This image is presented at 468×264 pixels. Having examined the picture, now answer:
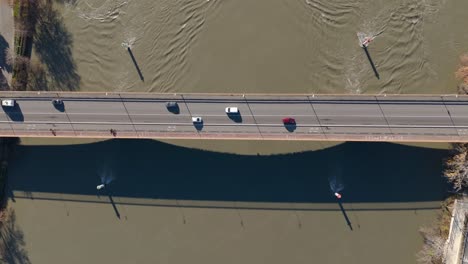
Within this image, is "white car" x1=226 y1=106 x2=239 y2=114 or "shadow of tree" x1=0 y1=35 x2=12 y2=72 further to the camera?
"shadow of tree" x1=0 y1=35 x2=12 y2=72

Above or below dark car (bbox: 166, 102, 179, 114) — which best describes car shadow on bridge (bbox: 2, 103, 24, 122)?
above

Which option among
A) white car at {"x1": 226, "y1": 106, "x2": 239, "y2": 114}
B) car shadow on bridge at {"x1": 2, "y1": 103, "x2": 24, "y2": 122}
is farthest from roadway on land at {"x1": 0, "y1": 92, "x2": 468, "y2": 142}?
white car at {"x1": 226, "y1": 106, "x2": 239, "y2": 114}

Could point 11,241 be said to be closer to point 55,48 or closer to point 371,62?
point 55,48

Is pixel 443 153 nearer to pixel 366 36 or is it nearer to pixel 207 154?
pixel 366 36

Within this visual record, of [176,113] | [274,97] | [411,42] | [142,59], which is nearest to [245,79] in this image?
[274,97]

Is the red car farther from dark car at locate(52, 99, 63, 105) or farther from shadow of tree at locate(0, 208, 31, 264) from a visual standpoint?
shadow of tree at locate(0, 208, 31, 264)

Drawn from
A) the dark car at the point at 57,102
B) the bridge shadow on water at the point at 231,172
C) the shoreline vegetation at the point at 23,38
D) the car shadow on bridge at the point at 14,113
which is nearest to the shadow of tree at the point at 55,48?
the shoreline vegetation at the point at 23,38
